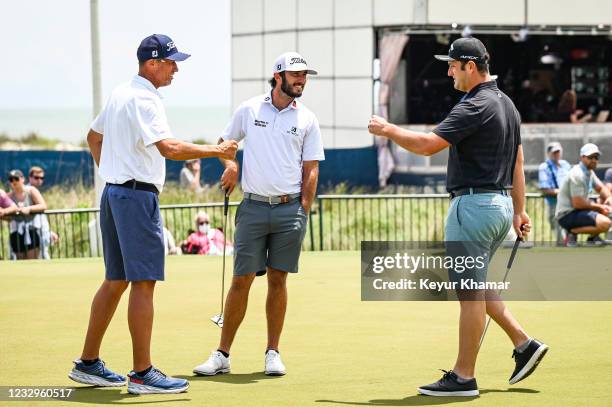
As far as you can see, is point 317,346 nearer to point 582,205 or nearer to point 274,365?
point 274,365

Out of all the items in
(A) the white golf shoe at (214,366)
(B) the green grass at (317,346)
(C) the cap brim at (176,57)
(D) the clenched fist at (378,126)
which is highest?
(C) the cap brim at (176,57)

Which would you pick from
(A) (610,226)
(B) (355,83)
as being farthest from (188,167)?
(A) (610,226)

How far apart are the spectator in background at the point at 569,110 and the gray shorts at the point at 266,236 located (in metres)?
21.7

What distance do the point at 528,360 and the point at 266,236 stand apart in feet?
5.96

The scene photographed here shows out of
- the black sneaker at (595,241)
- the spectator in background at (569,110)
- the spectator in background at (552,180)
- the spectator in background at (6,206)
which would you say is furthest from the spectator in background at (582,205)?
the spectator in background at (569,110)

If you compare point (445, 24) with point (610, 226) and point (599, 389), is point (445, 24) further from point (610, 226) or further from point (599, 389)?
point (599, 389)

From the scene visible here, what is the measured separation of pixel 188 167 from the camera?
25.1 metres

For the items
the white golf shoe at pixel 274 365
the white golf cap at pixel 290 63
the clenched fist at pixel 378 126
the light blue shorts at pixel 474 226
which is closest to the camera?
the clenched fist at pixel 378 126

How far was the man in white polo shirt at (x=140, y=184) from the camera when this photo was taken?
7.47 meters

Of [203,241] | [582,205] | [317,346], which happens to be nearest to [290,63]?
[317,346]

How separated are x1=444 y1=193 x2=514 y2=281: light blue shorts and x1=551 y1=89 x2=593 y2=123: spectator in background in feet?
73.2

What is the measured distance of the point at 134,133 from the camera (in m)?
7.46

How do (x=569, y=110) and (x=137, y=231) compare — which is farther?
(x=569, y=110)

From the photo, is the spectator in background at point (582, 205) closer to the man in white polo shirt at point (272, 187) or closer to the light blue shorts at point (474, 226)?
the man in white polo shirt at point (272, 187)
